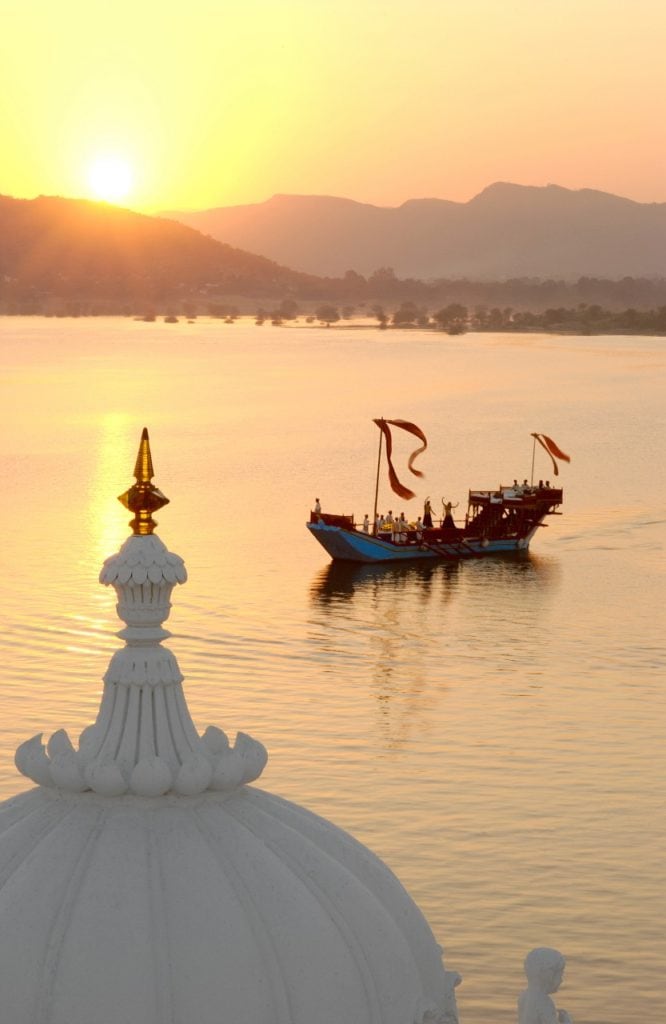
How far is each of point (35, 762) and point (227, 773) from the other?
156 cm

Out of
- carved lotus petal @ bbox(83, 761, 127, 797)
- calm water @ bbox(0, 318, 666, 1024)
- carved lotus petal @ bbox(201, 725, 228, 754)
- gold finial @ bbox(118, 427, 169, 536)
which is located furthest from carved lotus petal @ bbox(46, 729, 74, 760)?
calm water @ bbox(0, 318, 666, 1024)

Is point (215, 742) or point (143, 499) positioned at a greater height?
point (143, 499)

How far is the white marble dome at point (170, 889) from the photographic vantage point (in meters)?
14.7

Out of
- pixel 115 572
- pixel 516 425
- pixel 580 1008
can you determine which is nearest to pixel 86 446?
pixel 516 425

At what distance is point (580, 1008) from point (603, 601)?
5346 cm

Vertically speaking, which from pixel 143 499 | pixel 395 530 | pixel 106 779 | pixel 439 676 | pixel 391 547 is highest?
pixel 143 499

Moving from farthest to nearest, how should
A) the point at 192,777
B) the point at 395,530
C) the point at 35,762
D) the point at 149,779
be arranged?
the point at 395,530, the point at 35,762, the point at 192,777, the point at 149,779

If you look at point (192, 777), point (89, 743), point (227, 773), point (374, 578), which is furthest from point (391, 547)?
point (192, 777)

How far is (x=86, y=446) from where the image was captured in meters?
160

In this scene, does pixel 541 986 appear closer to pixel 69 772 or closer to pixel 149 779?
pixel 149 779

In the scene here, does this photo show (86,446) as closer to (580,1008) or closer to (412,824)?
(412,824)

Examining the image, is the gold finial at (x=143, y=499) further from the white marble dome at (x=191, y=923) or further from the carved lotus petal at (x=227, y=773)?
the white marble dome at (x=191, y=923)

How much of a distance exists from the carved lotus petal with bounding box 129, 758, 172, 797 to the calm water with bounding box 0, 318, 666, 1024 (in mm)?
26347

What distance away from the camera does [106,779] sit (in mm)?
15344
